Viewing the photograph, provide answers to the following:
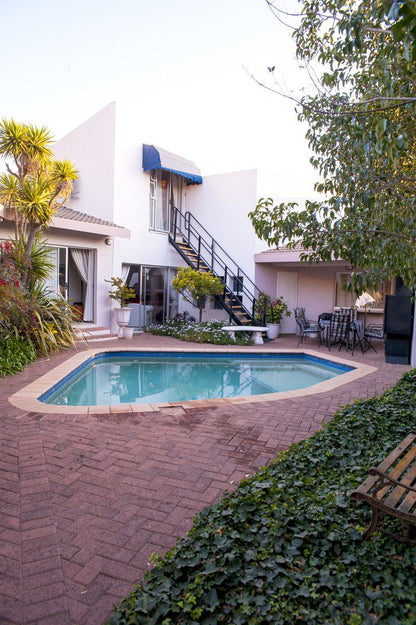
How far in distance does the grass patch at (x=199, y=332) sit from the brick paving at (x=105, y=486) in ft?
19.7

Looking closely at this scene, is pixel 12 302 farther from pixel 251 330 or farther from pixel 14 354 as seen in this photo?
pixel 251 330

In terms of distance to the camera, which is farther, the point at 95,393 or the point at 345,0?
the point at 95,393

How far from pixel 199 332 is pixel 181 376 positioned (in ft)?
11.0

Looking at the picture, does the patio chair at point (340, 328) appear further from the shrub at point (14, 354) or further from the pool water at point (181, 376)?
the shrub at point (14, 354)

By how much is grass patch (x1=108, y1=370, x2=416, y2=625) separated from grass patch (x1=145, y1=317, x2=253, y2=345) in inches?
337

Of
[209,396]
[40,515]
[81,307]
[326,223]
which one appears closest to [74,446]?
[40,515]

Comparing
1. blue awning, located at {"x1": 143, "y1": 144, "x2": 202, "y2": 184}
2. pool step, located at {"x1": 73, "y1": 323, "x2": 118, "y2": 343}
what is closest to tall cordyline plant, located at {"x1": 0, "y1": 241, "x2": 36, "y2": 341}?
pool step, located at {"x1": 73, "y1": 323, "x2": 118, "y2": 343}

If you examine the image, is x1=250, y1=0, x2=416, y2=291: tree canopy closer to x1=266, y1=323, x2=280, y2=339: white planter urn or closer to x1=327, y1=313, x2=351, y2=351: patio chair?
x1=327, y1=313, x2=351, y2=351: patio chair

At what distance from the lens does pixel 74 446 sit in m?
4.02

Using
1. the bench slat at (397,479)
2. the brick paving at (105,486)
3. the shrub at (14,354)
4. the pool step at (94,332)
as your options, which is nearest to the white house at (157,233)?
the pool step at (94,332)

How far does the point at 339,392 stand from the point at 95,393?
417cm

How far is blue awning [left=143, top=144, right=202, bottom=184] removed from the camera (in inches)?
512

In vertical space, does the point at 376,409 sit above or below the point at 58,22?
below

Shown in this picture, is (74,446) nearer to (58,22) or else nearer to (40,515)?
(40,515)
